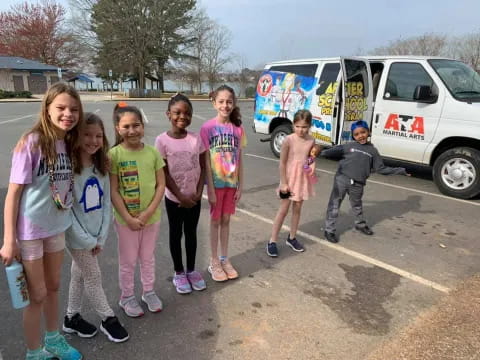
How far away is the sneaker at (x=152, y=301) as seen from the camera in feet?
9.21

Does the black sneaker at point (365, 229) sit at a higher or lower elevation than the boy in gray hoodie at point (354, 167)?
lower

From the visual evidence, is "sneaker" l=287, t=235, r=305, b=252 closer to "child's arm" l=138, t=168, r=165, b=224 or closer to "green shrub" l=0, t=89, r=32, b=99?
"child's arm" l=138, t=168, r=165, b=224

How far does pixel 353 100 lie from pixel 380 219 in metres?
2.70

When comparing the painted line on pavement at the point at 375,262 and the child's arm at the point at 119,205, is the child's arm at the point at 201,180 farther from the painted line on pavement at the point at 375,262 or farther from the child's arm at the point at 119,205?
the painted line on pavement at the point at 375,262

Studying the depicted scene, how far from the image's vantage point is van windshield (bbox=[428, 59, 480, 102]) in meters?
5.83

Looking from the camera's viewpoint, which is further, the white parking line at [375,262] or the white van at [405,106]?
the white van at [405,106]

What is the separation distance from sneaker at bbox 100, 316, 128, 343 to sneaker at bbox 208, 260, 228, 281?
970 millimetres

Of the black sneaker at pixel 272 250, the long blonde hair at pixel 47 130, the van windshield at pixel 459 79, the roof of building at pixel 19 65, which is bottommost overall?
the black sneaker at pixel 272 250

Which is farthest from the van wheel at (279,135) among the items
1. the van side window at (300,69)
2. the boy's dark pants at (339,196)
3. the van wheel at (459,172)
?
the boy's dark pants at (339,196)

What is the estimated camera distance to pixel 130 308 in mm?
2750

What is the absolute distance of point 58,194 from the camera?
204 cm

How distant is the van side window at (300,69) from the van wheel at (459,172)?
2977 millimetres

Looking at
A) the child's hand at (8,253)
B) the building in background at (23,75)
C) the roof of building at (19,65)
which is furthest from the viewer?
the building in background at (23,75)

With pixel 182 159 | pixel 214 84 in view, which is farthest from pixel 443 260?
pixel 214 84
